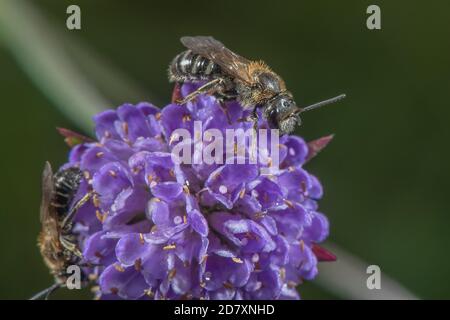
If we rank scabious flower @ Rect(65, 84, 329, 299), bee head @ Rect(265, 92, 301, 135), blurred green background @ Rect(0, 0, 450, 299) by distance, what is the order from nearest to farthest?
scabious flower @ Rect(65, 84, 329, 299) → bee head @ Rect(265, 92, 301, 135) → blurred green background @ Rect(0, 0, 450, 299)

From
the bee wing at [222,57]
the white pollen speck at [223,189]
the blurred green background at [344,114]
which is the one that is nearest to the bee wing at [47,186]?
the white pollen speck at [223,189]

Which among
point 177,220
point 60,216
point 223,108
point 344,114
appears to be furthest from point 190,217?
point 344,114

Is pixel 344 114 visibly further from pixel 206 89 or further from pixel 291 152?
pixel 206 89

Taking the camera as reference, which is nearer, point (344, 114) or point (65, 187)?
point (65, 187)

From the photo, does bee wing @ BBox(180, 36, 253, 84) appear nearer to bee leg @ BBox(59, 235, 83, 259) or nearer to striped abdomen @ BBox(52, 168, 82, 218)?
striped abdomen @ BBox(52, 168, 82, 218)

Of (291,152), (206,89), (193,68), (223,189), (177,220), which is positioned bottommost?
(177,220)

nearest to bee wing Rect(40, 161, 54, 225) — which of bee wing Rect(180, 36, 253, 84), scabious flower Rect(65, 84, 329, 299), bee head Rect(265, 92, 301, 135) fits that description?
scabious flower Rect(65, 84, 329, 299)
